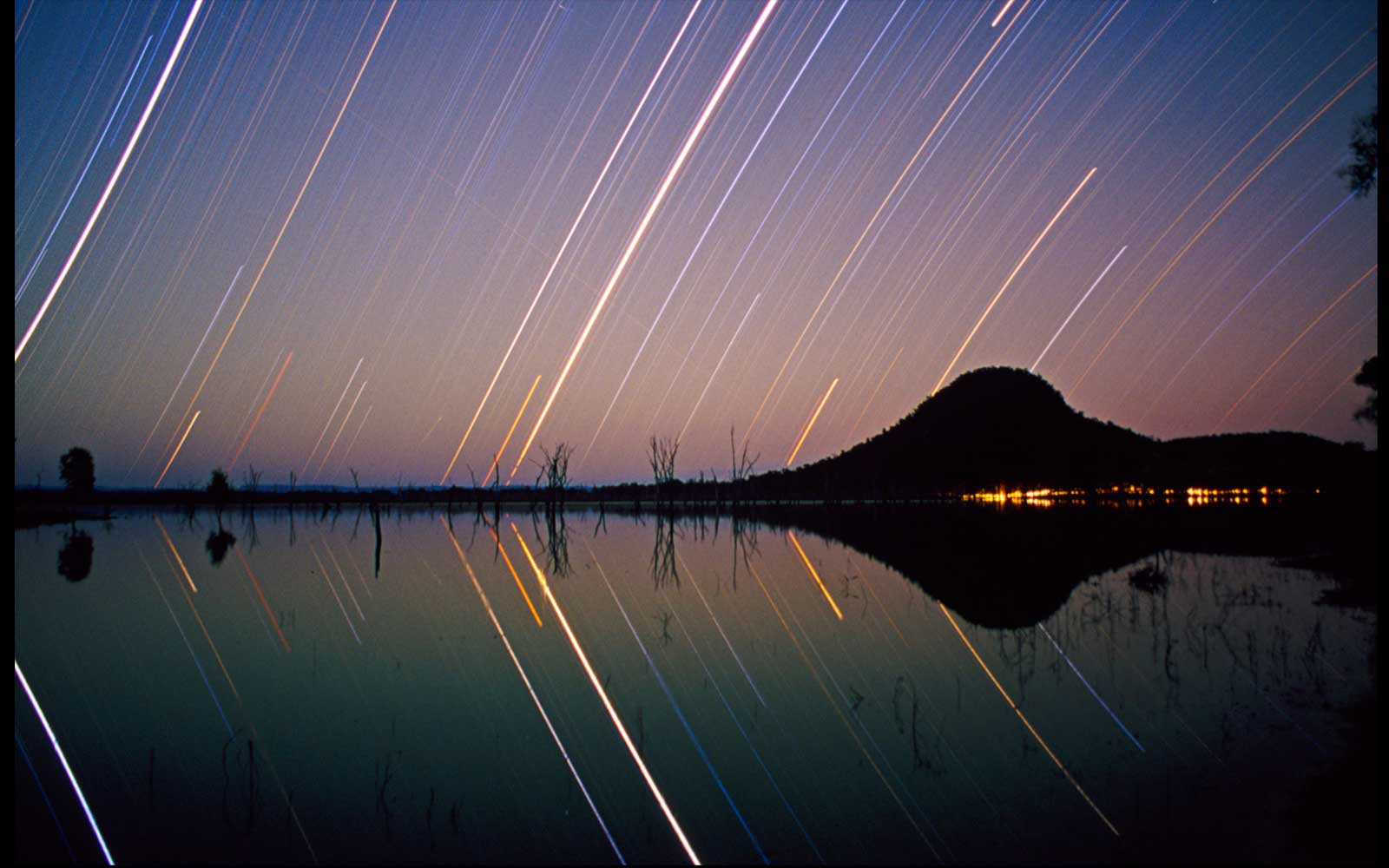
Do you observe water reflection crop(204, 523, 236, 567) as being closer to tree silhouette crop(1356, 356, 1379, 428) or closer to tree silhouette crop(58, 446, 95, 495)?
tree silhouette crop(1356, 356, 1379, 428)

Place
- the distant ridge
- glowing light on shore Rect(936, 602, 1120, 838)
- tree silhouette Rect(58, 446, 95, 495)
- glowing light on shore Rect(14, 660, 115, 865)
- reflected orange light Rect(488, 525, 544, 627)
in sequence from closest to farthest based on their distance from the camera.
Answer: glowing light on shore Rect(14, 660, 115, 865) < glowing light on shore Rect(936, 602, 1120, 838) < reflected orange light Rect(488, 525, 544, 627) < tree silhouette Rect(58, 446, 95, 495) < the distant ridge

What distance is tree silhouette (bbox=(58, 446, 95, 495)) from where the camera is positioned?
92.8 metres

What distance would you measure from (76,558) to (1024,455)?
426 ft

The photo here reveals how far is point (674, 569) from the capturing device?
21.7 m

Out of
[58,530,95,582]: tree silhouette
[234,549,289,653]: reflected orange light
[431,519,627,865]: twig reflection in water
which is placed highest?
[431,519,627,865]: twig reflection in water

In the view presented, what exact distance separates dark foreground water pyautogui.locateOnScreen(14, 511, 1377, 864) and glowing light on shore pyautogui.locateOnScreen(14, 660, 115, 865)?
0.06 meters

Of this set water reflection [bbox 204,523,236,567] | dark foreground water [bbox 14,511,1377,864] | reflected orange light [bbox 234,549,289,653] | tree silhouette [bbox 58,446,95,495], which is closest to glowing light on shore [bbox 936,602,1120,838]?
dark foreground water [bbox 14,511,1377,864]

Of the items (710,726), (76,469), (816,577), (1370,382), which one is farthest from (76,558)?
(76,469)

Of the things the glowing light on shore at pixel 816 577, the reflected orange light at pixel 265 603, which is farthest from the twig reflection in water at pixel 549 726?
the glowing light on shore at pixel 816 577

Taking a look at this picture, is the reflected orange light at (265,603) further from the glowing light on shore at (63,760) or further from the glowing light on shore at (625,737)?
the glowing light on shore at (625,737)

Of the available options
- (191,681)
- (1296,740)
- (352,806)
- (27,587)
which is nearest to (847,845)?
(352,806)

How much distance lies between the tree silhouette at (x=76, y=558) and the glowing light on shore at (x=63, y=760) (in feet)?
42.3

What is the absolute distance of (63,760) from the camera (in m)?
6.88

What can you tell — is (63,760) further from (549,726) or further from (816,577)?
(816,577)
